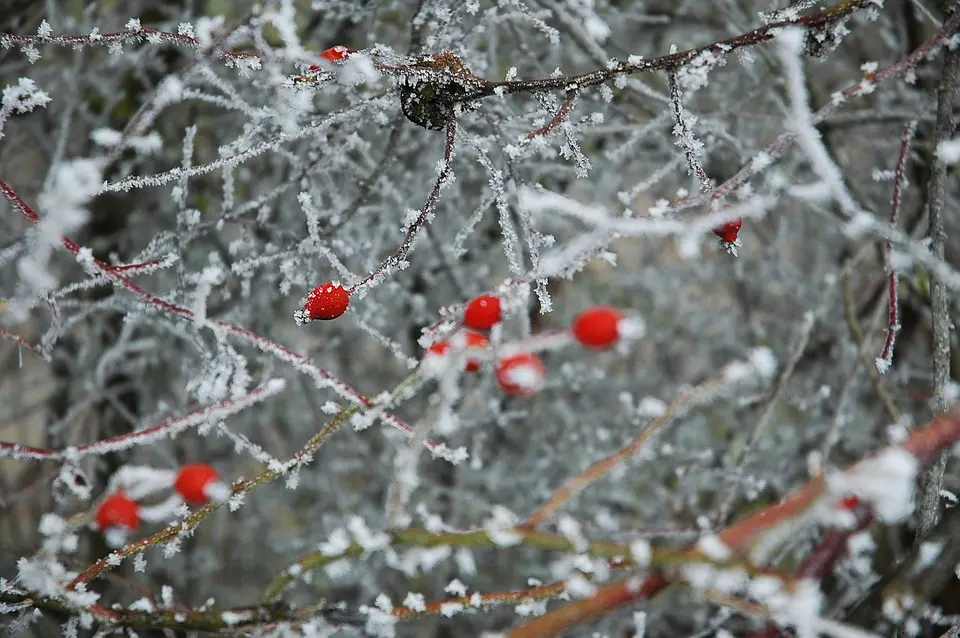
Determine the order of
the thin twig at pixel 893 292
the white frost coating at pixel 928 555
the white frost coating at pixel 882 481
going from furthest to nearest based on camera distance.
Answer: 1. the thin twig at pixel 893 292
2. the white frost coating at pixel 928 555
3. the white frost coating at pixel 882 481

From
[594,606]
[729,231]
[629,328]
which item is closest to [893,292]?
[729,231]

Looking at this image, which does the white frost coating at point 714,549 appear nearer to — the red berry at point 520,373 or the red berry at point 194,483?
the red berry at point 520,373

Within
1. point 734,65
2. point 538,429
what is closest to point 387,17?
point 734,65

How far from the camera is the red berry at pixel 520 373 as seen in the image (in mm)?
755

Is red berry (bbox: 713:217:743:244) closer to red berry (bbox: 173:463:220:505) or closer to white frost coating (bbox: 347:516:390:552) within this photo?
white frost coating (bbox: 347:516:390:552)

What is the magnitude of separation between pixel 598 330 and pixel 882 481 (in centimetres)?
27

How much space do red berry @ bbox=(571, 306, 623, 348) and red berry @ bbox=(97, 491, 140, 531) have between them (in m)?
0.54

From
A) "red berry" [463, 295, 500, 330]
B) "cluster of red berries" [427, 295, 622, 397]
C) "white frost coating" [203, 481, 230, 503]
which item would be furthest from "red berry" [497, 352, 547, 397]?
"white frost coating" [203, 481, 230, 503]

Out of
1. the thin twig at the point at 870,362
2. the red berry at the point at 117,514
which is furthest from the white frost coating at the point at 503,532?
the thin twig at the point at 870,362

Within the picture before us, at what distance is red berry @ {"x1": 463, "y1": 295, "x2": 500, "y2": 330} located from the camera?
89cm

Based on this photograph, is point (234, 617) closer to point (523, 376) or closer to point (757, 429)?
point (523, 376)

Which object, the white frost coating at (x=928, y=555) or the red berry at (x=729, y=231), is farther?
the red berry at (x=729, y=231)

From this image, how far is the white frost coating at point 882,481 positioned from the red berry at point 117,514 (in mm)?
721

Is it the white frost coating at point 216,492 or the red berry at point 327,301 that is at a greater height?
the red berry at point 327,301
